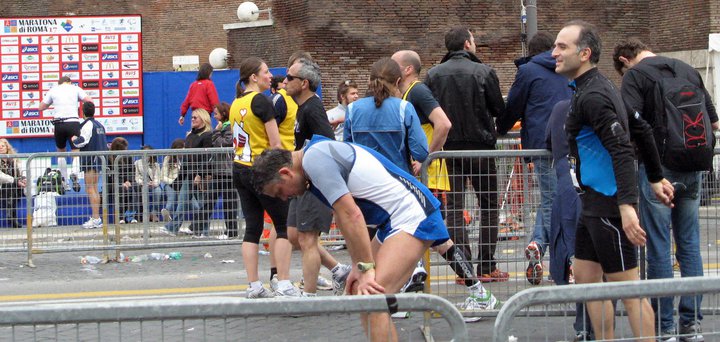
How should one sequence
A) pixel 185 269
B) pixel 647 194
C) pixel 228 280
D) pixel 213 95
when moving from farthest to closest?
1. pixel 213 95
2. pixel 185 269
3. pixel 228 280
4. pixel 647 194

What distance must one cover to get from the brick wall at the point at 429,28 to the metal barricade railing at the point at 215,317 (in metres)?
20.4

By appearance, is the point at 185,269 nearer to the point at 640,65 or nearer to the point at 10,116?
the point at 640,65

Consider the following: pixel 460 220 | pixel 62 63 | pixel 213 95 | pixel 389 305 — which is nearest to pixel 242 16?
pixel 62 63

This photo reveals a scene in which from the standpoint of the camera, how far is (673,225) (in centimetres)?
718

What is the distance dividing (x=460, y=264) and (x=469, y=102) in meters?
1.78

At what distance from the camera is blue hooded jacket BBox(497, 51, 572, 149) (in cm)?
895

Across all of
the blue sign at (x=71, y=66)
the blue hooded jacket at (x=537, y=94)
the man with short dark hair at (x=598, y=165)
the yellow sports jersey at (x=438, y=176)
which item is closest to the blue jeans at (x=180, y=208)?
the blue hooded jacket at (x=537, y=94)

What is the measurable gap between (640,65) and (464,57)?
7.68 feet

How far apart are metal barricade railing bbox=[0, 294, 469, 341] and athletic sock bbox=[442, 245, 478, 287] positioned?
11.3ft

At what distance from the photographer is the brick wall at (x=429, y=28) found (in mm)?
24609

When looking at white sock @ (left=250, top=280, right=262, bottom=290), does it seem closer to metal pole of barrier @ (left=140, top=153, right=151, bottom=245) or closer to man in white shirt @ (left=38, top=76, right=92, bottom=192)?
metal pole of barrier @ (left=140, top=153, right=151, bottom=245)

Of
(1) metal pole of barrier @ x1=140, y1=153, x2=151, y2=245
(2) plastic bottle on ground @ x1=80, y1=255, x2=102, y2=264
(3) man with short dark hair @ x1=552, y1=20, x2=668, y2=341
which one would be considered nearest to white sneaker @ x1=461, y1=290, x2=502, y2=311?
(3) man with short dark hair @ x1=552, y1=20, x2=668, y2=341

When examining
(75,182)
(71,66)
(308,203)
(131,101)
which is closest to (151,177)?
(75,182)

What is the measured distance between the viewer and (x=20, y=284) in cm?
1063
